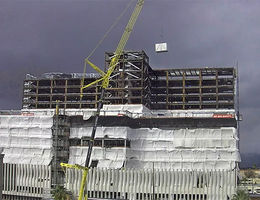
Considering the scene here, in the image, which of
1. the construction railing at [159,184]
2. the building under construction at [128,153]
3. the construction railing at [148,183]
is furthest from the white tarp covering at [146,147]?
the construction railing at [159,184]

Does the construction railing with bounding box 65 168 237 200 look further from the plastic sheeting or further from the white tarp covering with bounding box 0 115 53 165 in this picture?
the white tarp covering with bounding box 0 115 53 165

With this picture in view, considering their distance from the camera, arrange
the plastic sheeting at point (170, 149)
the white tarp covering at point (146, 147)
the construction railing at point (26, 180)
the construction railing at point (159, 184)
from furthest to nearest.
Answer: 1. the construction railing at point (26, 180)
2. the white tarp covering at point (146, 147)
3. the plastic sheeting at point (170, 149)
4. the construction railing at point (159, 184)

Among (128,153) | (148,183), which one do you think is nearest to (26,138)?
(128,153)

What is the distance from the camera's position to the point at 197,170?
11450 centimetres

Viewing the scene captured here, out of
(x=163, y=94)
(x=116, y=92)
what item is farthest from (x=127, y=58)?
(x=163, y=94)

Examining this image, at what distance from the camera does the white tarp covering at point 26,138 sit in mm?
128750

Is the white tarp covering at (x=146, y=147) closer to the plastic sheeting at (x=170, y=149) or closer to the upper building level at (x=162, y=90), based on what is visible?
the plastic sheeting at (x=170, y=149)

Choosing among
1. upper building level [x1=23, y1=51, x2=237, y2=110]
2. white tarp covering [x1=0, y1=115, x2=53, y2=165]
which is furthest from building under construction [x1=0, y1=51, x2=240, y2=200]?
upper building level [x1=23, y1=51, x2=237, y2=110]

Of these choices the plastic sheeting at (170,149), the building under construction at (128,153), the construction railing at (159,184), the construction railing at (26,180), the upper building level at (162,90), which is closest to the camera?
the construction railing at (159,184)

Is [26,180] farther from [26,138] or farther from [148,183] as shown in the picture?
[148,183]

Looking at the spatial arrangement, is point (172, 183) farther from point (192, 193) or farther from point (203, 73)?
point (203, 73)

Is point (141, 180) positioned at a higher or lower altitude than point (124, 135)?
lower

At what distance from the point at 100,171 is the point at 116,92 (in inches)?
2141

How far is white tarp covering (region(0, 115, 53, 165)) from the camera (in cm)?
12875
